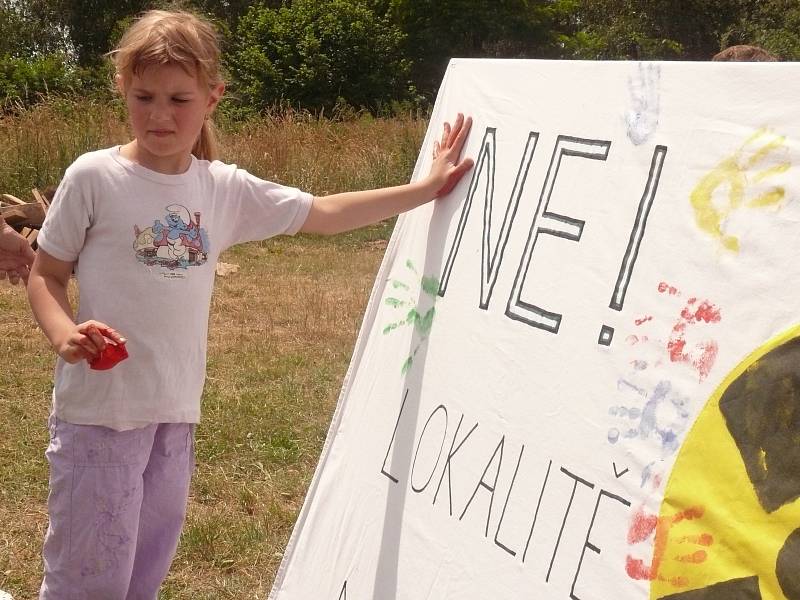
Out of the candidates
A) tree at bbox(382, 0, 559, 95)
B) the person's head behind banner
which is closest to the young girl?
the person's head behind banner

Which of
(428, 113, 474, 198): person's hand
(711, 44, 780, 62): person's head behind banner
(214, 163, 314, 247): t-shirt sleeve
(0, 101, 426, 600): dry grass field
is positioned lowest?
(0, 101, 426, 600): dry grass field

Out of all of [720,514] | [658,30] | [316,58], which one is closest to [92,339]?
[720,514]

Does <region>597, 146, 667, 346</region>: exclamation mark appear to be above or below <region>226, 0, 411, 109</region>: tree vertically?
below

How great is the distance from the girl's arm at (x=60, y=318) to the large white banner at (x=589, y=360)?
65 cm

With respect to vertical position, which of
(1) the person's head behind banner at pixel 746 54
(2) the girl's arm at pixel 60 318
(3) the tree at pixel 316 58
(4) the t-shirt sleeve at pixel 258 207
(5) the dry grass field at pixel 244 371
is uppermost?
(3) the tree at pixel 316 58

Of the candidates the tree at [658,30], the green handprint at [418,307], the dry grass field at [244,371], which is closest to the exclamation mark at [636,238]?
the green handprint at [418,307]

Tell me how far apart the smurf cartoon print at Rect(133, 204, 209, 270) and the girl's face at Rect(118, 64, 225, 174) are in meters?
0.13

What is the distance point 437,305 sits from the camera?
2.24 metres

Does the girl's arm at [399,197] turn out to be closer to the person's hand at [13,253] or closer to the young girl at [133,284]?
the young girl at [133,284]

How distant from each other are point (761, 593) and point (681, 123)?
0.70 metres

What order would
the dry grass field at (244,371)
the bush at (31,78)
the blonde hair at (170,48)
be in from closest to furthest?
the blonde hair at (170,48) < the dry grass field at (244,371) < the bush at (31,78)

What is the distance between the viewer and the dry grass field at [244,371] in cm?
349

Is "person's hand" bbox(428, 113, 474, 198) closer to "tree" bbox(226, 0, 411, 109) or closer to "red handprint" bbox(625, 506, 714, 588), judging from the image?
"red handprint" bbox(625, 506, 714, 588)

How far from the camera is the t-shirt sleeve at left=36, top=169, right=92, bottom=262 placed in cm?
223
